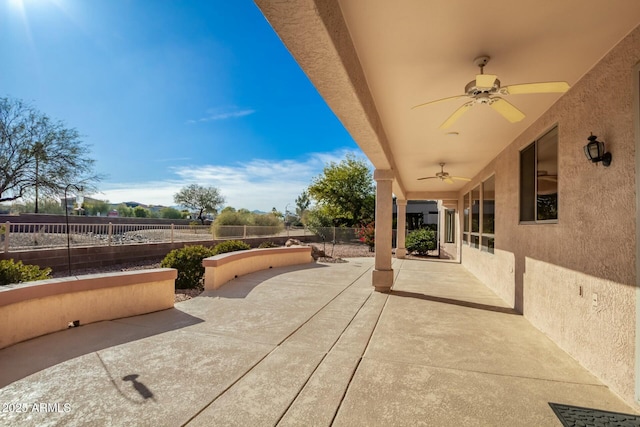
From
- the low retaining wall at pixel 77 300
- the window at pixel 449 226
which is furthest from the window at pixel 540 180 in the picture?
the window at pixel 449 226

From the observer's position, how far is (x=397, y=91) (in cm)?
344

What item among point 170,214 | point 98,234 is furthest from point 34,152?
point 170,214

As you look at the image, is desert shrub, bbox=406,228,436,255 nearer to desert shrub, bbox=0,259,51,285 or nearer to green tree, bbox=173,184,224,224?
desert shrub, bbox=0,259,51,285

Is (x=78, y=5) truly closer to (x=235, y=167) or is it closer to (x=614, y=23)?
(x=614, y=23)

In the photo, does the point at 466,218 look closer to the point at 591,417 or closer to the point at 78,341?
the point at 591,417

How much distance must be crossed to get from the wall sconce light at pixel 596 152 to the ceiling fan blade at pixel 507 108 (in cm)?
64

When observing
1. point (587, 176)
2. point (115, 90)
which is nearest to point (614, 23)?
point (587, 176)

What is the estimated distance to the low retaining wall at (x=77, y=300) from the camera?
9.77ft

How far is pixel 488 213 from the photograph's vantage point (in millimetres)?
7074

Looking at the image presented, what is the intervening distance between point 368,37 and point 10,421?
11.8 ft

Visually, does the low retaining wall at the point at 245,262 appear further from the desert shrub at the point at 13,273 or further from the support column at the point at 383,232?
the support column at the point at 383,232

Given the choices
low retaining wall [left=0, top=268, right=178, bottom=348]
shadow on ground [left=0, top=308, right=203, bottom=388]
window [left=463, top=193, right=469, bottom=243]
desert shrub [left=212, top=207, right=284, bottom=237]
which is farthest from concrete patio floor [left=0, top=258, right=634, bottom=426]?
desert shrub [left=212, top=207, right=284, bottom=237]

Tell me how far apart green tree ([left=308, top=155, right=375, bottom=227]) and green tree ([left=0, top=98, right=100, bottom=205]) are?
14.3m

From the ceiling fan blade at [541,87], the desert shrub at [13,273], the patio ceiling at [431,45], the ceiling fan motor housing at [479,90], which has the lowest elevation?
the desert shrub at [13,273]
